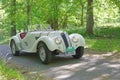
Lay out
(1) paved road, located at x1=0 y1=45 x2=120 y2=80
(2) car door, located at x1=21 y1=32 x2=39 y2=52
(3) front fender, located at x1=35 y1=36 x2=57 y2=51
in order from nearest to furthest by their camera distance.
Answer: (1) paved road, located at x1=0 y1=45 x2=120 y2=80 < (3) front fender, located at x1=35 y1=36 x2=57 y2=51 < (2) car door, located at x1=21 y1=32 x2=39 y2=52

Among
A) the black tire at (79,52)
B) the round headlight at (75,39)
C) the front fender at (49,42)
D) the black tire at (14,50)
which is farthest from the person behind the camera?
the black tire at (14,50)

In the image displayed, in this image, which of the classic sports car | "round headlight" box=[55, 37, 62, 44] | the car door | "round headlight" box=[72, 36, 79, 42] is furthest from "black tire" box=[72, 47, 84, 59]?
the car door

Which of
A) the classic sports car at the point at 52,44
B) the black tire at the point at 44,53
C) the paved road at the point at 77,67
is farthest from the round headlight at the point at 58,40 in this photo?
the paved road at the point at 77,67

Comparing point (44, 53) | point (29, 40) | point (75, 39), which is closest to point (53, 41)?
point (44, 53)

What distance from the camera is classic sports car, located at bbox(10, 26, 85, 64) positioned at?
943cm

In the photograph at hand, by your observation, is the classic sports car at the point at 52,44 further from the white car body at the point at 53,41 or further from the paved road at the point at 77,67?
the paved road at the point at 77,67

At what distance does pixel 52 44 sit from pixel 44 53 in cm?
53

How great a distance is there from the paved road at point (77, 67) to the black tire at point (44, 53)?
18cm

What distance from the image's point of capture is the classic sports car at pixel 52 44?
9430 mm

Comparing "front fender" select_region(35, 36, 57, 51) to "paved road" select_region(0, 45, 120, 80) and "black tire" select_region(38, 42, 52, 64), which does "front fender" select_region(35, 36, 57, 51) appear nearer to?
"black tire" select_region(38, 42, 52, 64)

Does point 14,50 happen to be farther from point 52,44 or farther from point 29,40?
point 52,44

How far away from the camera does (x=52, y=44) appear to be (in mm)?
9281

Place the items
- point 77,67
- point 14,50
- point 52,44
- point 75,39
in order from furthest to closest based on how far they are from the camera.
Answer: point 14,50 → point 75,39 → point 52,44 → point 77,67

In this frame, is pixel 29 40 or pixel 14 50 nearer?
pixel 29 40
